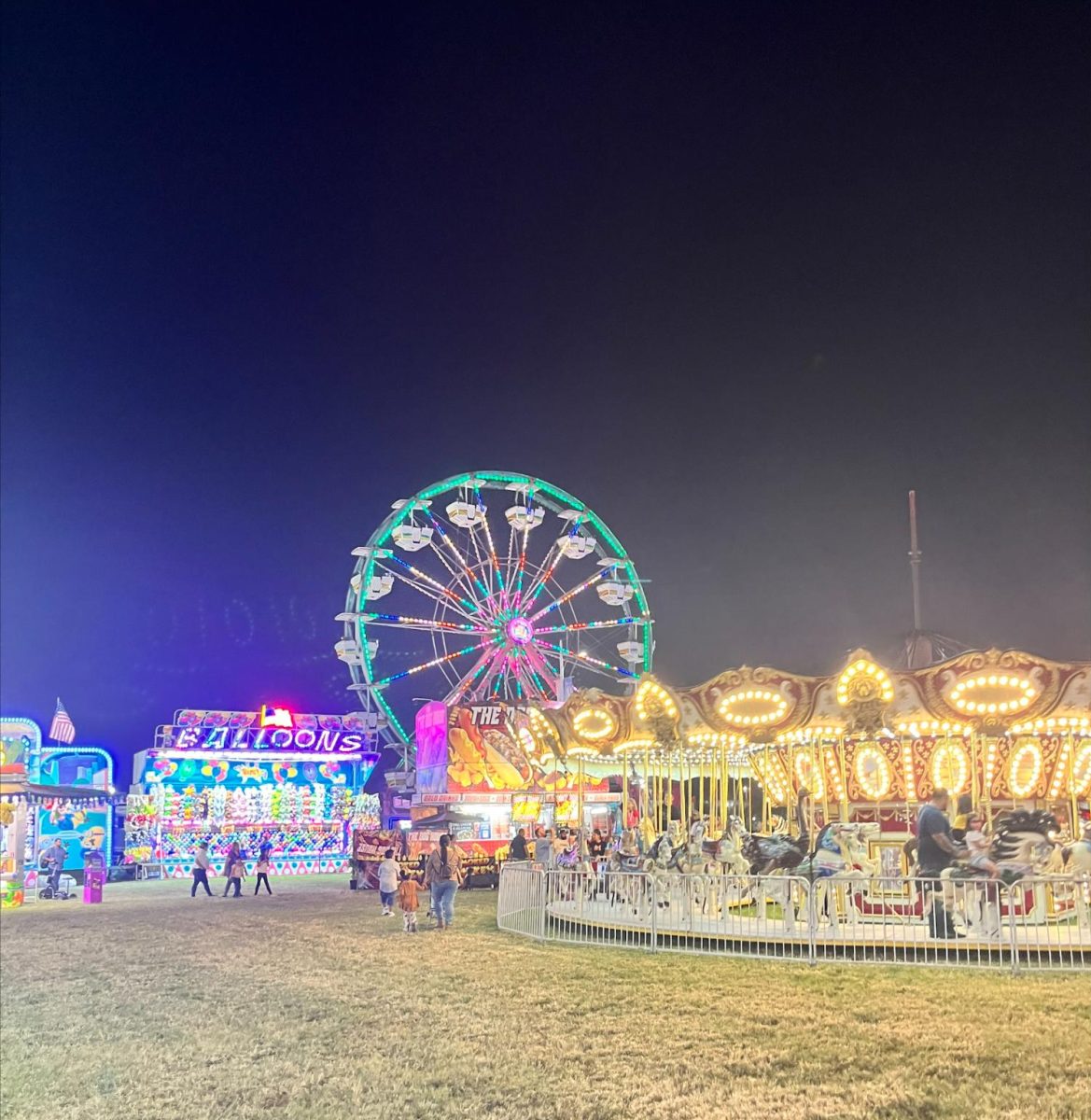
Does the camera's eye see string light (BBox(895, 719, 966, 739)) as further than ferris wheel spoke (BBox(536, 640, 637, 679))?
No

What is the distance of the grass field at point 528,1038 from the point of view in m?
5.61

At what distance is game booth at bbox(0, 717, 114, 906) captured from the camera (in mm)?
22641

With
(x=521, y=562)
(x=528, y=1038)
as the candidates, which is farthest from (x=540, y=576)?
(x=528, y=1038)

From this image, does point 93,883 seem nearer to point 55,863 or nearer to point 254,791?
point 55,863

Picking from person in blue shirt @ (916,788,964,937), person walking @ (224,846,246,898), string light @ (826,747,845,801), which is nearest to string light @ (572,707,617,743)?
string light @ (826,747,845,801)

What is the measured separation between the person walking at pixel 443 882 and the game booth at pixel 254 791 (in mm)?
16490

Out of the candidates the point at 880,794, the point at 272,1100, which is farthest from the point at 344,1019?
the point at 880,794

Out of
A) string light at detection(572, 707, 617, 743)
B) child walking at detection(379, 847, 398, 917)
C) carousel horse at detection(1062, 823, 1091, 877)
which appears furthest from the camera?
child walking at detection(379, 847, 398, 917)

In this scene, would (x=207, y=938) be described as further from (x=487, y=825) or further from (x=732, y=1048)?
(x=487, y=825)

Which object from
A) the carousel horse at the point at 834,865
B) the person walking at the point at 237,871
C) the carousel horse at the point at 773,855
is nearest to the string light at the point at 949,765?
the carousel horse at the point at 834,865

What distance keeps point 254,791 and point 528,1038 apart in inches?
1030

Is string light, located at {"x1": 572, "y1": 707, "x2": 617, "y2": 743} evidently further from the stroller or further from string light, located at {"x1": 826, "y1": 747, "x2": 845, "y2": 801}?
the stroller

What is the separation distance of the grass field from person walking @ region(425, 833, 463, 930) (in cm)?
210

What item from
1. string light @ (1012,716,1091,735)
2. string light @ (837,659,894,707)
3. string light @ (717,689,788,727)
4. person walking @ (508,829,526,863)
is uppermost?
string light @ (837,659,894,707)
